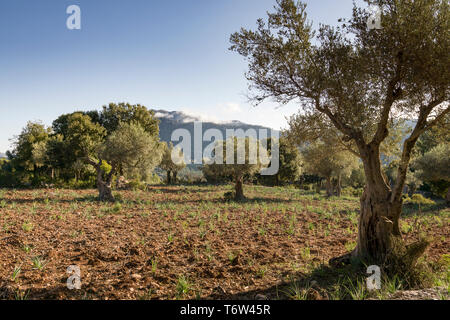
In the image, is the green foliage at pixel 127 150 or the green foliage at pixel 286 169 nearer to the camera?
the green foliage at pixel 127 150

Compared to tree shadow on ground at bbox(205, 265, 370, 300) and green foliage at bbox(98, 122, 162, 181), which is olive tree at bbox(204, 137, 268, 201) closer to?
green foliage at bbox(98, 122, 162, 181)

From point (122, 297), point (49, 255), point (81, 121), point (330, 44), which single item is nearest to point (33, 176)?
point (81, 121)

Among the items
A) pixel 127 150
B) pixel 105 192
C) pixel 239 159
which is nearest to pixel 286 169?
pixel 239 159

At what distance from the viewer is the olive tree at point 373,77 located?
6156mm


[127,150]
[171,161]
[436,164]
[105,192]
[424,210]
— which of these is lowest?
[424,210]

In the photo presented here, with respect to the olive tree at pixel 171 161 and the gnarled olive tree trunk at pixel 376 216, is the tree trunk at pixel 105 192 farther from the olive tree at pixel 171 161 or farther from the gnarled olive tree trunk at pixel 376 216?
the olive tree at pixel 171 161

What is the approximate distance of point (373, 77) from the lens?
23.4 feet

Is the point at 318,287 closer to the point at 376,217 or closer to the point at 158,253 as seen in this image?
the point at 376,217

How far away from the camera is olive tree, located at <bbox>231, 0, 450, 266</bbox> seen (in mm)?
6156

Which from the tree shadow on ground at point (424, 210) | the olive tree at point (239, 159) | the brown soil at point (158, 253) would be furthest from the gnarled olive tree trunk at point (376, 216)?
the olive tree at point (239, 159)

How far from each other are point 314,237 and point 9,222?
12901 mm

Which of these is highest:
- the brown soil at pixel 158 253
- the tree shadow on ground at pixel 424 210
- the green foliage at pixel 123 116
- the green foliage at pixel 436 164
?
the green foliage at pixel 123 116

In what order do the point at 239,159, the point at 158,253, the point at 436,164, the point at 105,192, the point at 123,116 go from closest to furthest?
the point at 158,253 → the point at 105,192 → the point at 436,164 → the point at 239,159 → the point at 123,116
